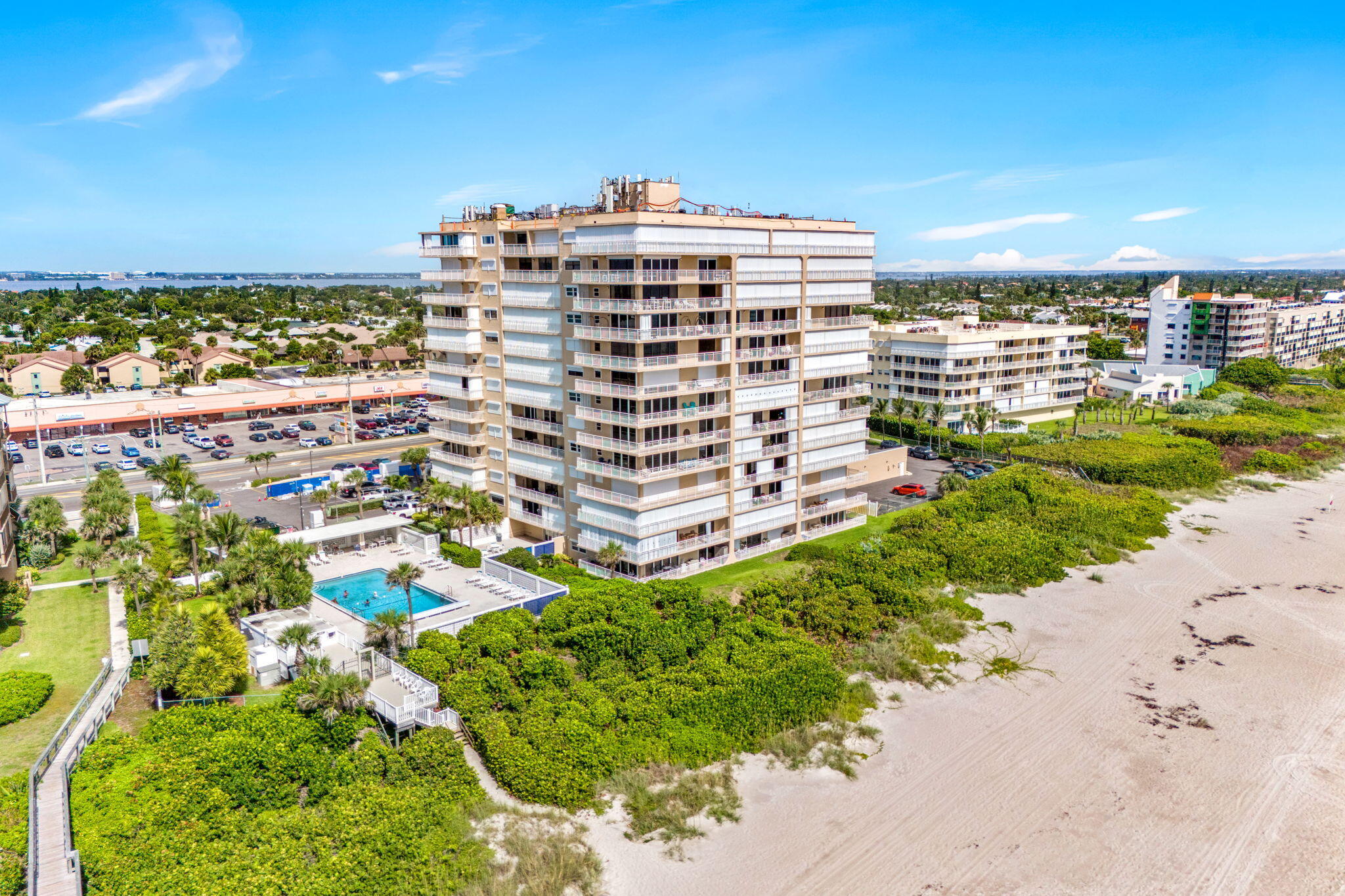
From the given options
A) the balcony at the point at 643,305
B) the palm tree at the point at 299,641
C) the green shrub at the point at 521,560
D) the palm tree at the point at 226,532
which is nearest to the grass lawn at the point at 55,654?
the palm tree at the point at 226,532

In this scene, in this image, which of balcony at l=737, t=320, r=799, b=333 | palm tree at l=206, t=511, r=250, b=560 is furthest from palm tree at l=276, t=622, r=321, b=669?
balcony at l=737, t=320, r=799, b=333

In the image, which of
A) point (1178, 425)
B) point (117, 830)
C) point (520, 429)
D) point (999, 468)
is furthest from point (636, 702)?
point (1178, 425)

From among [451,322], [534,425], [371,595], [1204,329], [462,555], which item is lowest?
[371,595]

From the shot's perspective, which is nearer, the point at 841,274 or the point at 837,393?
the point at 841,274

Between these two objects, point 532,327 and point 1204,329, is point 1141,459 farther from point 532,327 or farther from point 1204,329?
point 1204,329

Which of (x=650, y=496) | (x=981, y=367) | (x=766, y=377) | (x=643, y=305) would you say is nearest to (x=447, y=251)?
(x=643, y=305)

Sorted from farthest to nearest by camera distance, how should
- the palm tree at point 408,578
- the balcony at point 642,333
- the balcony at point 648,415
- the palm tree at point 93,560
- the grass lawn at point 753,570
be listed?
the grass lawn at point 753,570 < the balcony at point 648,415 < the palm tree at point 93,560 < the balcony at point 642,333 < the palm tree at point 408,578

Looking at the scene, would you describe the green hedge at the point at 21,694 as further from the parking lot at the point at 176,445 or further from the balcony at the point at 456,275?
the parking lot at the point at 176,445
